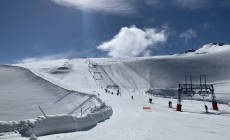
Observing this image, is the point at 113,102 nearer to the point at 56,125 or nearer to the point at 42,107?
the point at 42,107

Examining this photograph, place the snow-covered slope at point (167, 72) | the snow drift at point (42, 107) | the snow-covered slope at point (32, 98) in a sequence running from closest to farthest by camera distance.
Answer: the snow drift at point (42, 107) < the snow-covered slope at point (32, 98) < the snow-covered slope at point (167, 72)

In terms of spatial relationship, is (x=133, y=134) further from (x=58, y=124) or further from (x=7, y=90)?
(x=7, y=90)

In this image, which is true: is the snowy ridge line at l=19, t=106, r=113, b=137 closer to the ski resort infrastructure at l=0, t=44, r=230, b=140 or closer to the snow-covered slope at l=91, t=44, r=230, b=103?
the ski resort infrastructure at l=0, t=44, r=230, b=140

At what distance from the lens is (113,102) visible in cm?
6159

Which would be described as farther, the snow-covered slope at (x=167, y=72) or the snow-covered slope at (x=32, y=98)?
the snow-covered slope at (x=167, y=72)

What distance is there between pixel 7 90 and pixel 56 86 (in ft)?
40.4

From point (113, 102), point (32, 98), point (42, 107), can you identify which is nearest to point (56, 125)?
point (113, 102)

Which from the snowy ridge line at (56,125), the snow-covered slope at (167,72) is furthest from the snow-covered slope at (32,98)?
the snow-covered slope at (167,72)

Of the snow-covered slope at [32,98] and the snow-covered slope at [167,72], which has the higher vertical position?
the snow-covered slope at [167,72]

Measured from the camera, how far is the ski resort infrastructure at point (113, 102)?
19562 mm

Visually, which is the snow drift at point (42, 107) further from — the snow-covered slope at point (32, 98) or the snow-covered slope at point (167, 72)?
the snow-covered slope at point (167, 72)

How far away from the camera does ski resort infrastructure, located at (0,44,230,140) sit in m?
19.6

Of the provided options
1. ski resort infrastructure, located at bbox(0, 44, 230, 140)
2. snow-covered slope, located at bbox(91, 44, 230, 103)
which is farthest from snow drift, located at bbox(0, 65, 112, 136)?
snow-covered slope, located at bbox(91, 44, 230, 103)

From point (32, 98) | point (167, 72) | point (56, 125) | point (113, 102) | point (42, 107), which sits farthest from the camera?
point (167, 72)
